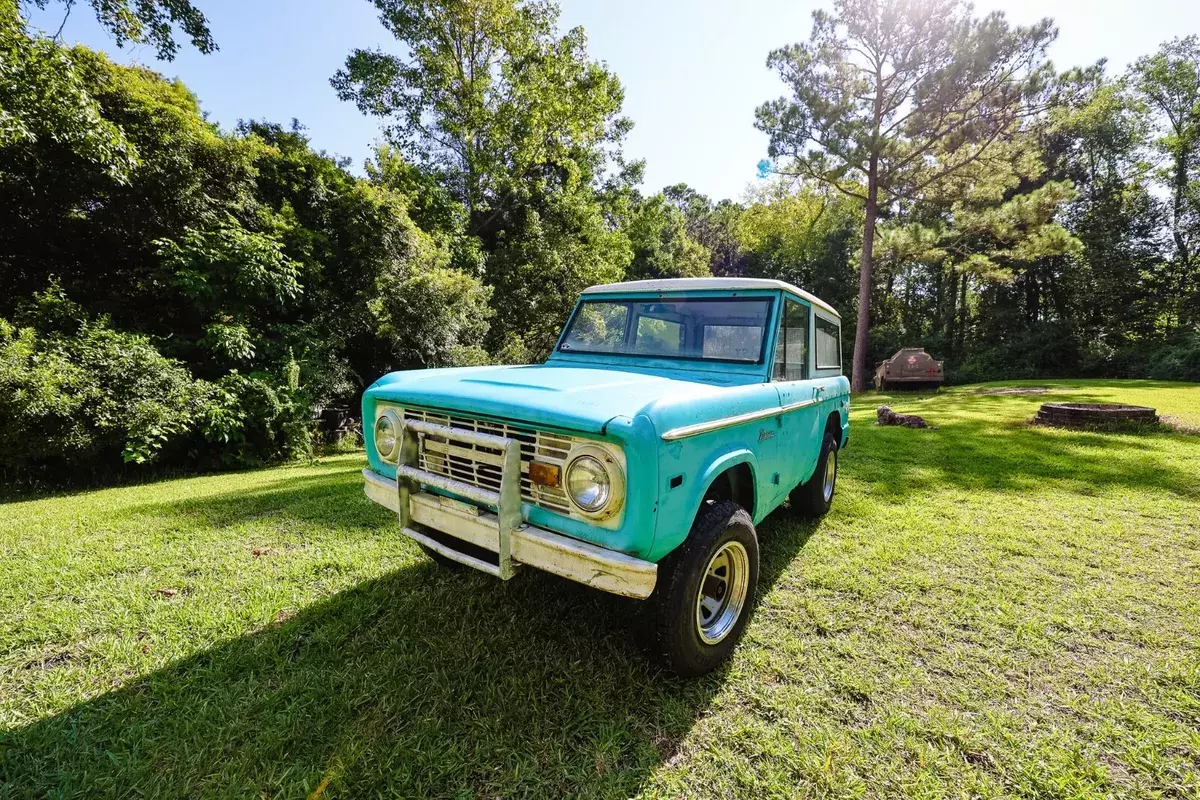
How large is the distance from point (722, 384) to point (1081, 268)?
33.8 meters

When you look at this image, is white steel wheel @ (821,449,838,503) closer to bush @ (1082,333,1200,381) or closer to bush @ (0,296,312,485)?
bush @ (0,296,312,485)

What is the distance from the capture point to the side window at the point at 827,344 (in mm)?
4359

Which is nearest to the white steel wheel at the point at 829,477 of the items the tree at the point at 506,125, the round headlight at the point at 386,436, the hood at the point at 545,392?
the hood at the point at 545,392

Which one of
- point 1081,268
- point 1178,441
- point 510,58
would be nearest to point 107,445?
point 1178,441

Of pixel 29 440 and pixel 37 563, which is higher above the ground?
pixel 29 440

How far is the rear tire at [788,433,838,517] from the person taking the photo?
4516 millimetres

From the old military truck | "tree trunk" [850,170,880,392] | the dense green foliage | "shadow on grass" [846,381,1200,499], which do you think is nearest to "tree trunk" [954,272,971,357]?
the dense green foliage

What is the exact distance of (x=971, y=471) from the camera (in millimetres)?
6398

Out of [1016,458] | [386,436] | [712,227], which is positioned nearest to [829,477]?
[1016,458]

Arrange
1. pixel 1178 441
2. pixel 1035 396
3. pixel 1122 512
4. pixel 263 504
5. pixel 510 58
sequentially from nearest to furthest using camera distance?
1. pixel 1122 512
2. pixel 263 504
3. pixel 1178 441
4. pixel 1035 396
5. pixel 510 58

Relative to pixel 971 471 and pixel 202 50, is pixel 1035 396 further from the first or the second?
pixel 202 50

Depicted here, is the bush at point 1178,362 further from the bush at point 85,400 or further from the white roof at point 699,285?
the bush at point 85,400

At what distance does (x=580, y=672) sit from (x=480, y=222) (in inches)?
713

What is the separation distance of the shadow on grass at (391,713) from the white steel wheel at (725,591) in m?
0.27
